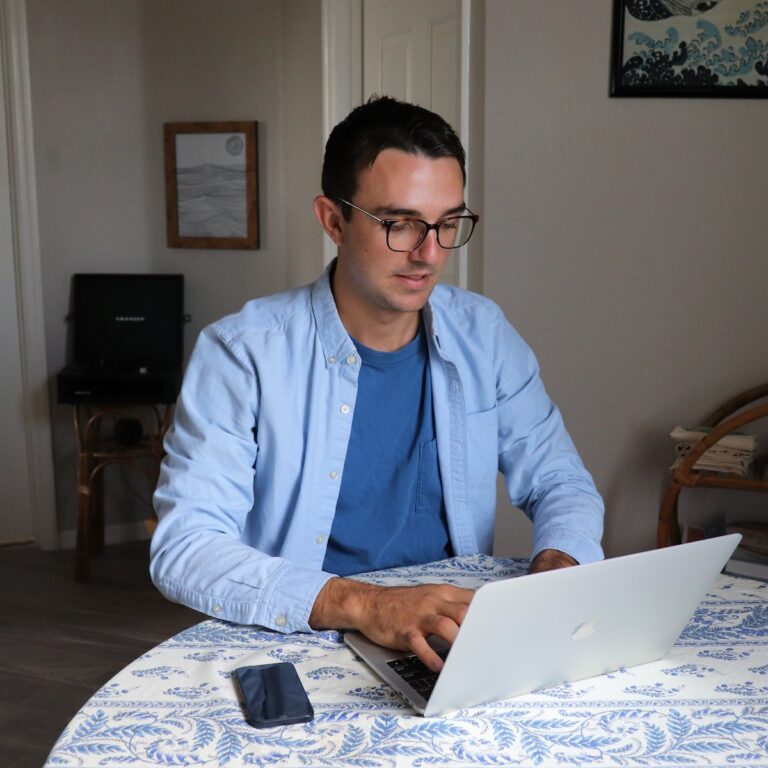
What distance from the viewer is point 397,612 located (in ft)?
4.05

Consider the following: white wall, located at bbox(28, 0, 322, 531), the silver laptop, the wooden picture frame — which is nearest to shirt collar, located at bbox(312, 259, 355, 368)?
the silver laptop

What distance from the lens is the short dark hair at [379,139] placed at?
159 centimetres

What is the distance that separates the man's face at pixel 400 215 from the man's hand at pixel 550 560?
453 millimetres

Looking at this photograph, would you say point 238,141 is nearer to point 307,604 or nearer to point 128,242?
point 128,242

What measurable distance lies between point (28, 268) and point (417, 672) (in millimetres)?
3331

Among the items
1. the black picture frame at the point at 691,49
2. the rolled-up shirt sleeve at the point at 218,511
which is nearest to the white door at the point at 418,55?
the black picture frame at the point at 691,49

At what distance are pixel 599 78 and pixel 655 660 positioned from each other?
1.92 m

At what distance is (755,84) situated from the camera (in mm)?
2664

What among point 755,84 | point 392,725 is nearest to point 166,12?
point 755,84

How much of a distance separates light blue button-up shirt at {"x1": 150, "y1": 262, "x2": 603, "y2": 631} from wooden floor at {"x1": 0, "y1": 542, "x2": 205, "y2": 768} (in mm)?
1386

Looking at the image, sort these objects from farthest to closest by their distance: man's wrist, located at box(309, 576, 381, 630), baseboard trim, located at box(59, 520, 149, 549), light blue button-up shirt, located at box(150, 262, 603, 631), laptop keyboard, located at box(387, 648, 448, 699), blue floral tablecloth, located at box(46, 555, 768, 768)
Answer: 1. baseboard trim, located at box(59, 520, 149, 549)
2. light blue button-up shirt, located at box(150, 262, 603, 631)
3. man's wrist, located at box(309, 576, 381, 630)
4. laptop keyboard, located at box(387, 648, 448, 699)
5. blue floral tablecloth, located at box(46, 555, 768, 768)

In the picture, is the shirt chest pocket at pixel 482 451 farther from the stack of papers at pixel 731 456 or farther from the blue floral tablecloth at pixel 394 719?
the stack of papers at pixel 731 456

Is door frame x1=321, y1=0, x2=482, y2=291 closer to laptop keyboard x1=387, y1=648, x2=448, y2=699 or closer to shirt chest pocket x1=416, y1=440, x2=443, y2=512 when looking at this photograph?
shirt chest pocket x1=416, y1=440, x2=443, y2=512

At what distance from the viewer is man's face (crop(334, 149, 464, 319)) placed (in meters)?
1.57
